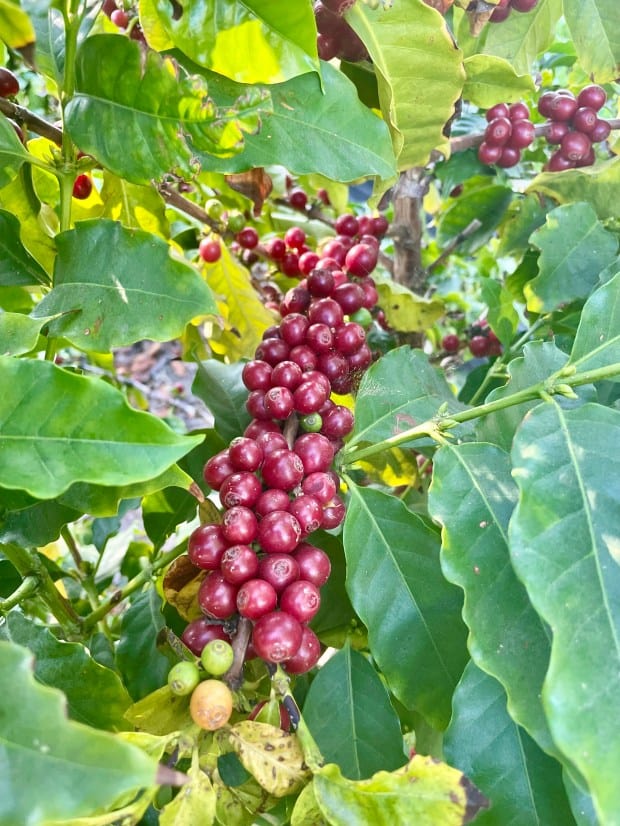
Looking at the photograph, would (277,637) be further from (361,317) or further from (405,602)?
(361,317)

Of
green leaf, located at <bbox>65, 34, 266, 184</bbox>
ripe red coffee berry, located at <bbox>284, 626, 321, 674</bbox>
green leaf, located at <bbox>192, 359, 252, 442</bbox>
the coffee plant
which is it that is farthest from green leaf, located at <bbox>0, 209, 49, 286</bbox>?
ripe red coffee berry, located at <bbox>284, 626, 321, 674</bbox>

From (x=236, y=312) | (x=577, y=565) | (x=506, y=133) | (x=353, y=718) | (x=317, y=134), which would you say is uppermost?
(x=317, y=134)

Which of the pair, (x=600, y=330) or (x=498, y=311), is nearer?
(x=600, y=330)

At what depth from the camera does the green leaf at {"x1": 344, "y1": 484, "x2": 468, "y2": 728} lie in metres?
0.76

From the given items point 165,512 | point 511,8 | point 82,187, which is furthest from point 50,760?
point 511,8

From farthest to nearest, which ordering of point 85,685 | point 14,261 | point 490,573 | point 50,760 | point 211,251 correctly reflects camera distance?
point 211,251
point 14,261
point 85,685
point 490,573
point 50,760

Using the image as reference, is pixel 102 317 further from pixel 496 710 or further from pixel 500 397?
pixel 496 710

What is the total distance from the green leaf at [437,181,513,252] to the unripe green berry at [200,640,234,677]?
47.3 inches

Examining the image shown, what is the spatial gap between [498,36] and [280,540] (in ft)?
3.57

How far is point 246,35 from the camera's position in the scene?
28.1 inches

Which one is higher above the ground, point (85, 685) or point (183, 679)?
point (183, 679)

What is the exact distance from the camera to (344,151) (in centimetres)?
84

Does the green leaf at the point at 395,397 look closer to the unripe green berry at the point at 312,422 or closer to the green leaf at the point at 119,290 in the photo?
the unripe green berry at the point at 312,422

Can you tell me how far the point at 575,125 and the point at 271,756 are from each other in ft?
4.31
